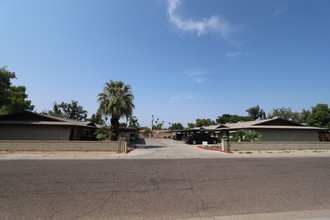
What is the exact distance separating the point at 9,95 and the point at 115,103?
627 inches

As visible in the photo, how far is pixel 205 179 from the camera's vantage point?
21.4 feet

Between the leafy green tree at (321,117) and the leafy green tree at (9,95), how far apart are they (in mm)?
51358

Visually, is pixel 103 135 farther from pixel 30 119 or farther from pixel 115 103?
pixel 30 119

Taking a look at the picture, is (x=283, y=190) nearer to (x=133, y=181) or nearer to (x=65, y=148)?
(x=133, y=181)

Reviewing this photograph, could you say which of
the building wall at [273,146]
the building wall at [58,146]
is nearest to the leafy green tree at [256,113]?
the building wall at [273,146]

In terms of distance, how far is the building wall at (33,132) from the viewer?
59.3 ft

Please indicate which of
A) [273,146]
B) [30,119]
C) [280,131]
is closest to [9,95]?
[30,119]

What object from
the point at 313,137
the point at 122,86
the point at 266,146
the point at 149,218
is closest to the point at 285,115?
the point at 313,137

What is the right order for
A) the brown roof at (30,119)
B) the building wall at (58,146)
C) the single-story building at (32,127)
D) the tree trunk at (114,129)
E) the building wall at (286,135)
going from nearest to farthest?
the building wall at (58,146)
the single-story building at (32,127)
the brown roof at (30,119)
the tree trunk at (114,129)
the building wall at (286,135)

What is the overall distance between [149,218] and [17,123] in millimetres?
21185

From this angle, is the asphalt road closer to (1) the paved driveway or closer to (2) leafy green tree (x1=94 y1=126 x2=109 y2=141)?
(1) the paved driveway

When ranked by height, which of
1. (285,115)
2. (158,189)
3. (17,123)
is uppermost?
(285,115)

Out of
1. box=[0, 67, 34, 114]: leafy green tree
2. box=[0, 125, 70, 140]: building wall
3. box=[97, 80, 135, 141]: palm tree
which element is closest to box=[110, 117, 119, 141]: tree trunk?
box=[97, 80, 135, 141]: palm tree

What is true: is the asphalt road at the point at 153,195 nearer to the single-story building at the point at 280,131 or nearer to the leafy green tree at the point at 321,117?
the single-story building at the point at 280,131
